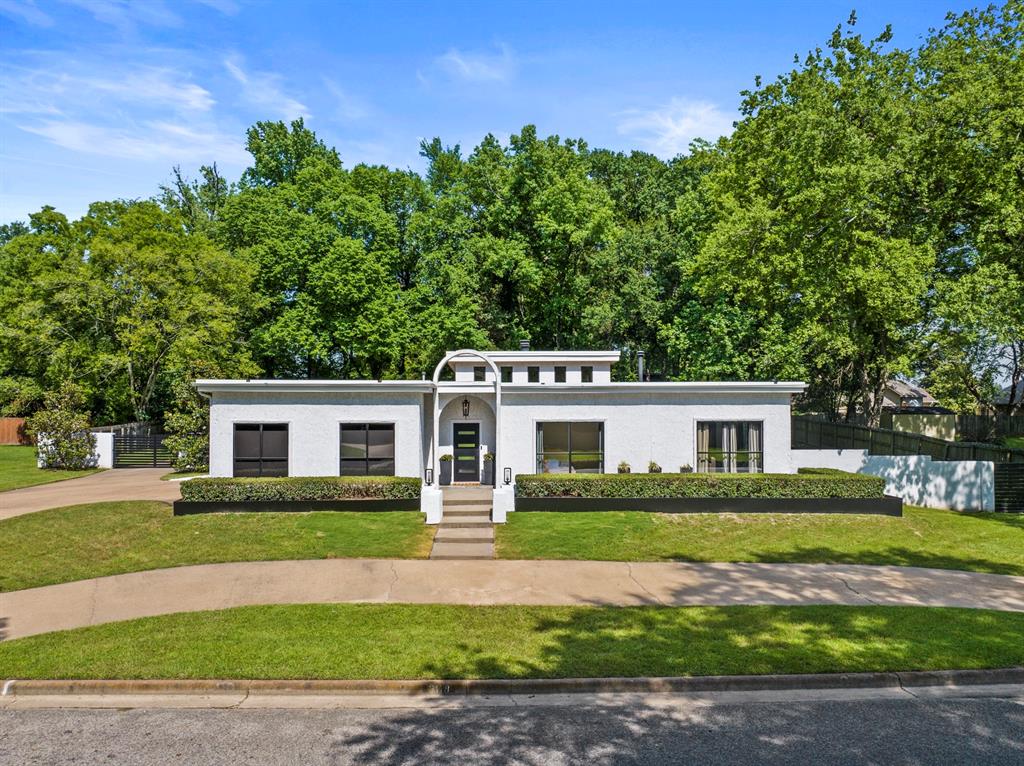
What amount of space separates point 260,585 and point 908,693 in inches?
430

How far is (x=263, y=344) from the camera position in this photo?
35562mm

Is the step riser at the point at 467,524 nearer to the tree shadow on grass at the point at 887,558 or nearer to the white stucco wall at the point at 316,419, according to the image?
the white stucco wall at the point at 316,419

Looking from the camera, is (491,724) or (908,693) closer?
(491,724)

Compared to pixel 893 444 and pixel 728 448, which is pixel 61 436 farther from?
pixel 893 444

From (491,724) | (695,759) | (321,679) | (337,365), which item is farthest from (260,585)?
(337,365)

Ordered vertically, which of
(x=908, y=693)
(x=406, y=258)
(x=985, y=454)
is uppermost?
(x=406, y=258)

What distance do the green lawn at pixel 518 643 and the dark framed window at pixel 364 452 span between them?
8990mm

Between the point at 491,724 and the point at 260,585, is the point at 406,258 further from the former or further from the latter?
the point at 491,724

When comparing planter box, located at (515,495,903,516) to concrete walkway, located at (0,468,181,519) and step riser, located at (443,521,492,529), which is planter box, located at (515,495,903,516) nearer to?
step riser, located at (443,521,492,529)

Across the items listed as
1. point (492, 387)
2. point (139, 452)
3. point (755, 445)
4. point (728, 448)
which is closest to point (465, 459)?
point (492, 387)

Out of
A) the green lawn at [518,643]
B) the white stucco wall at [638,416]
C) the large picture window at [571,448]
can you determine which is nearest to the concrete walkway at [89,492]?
the white stucco wall at [638,416]

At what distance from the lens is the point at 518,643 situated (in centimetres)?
980

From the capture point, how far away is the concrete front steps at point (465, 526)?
15.4m

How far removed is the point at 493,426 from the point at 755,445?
8.71 metres
